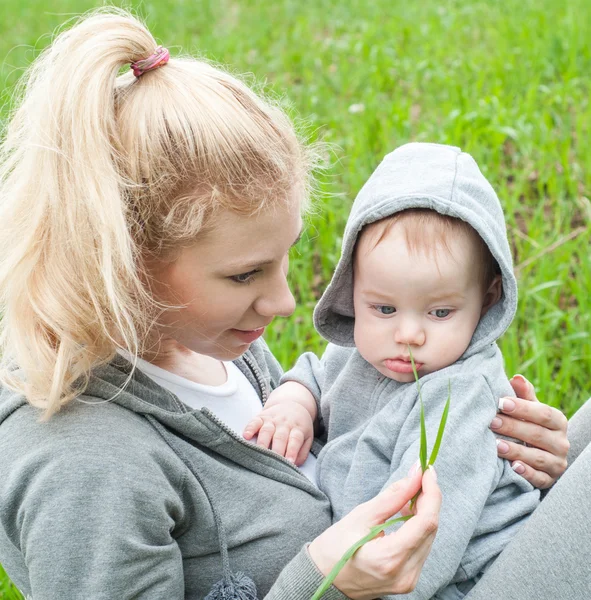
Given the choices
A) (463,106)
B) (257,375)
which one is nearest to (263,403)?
(257,375)

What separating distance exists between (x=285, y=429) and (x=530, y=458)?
0.49 meters

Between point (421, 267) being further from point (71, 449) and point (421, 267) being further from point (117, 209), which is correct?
point (71, 449)

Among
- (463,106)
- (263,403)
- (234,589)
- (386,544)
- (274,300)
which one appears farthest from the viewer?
(463,106)

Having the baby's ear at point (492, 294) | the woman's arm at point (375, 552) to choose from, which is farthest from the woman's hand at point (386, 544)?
the baby's ear at point (492, 294)

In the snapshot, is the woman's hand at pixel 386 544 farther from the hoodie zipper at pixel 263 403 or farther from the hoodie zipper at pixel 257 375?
the hoodie zipper at pixel 257 375

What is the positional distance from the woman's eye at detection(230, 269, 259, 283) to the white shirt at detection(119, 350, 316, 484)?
22 centimetres

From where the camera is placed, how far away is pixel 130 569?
1382 millimetres

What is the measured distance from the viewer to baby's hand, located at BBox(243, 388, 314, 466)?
182 cm

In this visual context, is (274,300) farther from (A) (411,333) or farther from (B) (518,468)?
(B) (518,468)

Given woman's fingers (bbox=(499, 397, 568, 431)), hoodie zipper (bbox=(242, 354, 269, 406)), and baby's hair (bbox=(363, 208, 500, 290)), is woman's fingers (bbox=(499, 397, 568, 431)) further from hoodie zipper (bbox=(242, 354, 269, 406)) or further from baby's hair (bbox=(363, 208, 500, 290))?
hoodie zipper (bbox=(242, 354, 269, 406))

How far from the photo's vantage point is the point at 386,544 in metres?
1.38

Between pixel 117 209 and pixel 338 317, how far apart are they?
2.33 feet

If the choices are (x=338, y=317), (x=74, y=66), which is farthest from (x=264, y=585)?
(x=74, y=66)

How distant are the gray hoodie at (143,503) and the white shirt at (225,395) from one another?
3.8 inches
